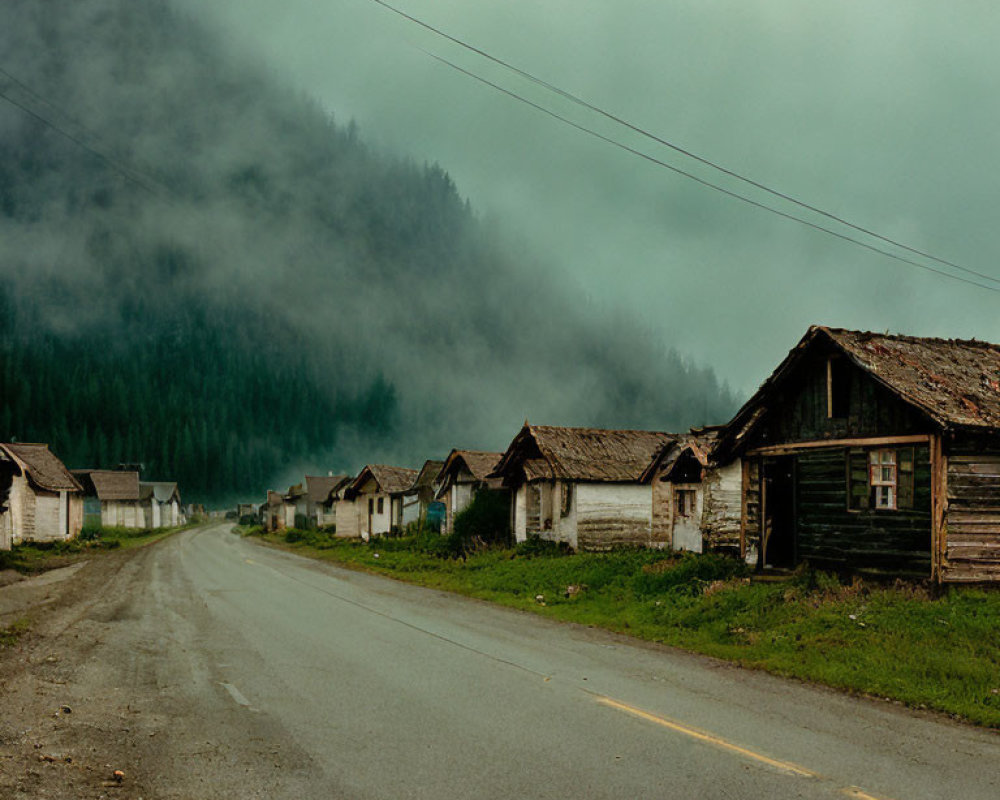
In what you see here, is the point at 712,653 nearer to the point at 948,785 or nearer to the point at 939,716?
the point at 939,716

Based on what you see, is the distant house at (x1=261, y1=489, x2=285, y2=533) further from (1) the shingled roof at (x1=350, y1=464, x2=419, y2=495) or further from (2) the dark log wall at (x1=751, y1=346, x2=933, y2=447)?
(2) the dark log wall at (x1=751, y1=346, x2=933, y2=447)

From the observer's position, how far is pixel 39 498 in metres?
50.6

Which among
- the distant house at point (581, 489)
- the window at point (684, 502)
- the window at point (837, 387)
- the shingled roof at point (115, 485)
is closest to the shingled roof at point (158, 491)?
the shingled roof at point (115, 485)

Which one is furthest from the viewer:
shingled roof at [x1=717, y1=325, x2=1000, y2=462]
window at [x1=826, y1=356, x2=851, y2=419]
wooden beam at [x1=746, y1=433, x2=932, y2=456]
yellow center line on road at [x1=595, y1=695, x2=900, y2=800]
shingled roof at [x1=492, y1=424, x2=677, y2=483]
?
shingled roof at [x1=492, y1=424, x2=677, y2=483]

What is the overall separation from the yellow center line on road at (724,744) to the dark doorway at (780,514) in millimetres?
13071

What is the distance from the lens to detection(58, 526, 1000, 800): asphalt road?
22.3 feet

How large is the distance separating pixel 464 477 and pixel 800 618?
95.4 ft

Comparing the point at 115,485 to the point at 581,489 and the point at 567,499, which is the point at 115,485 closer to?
the point at 567,499

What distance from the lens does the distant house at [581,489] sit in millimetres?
32438

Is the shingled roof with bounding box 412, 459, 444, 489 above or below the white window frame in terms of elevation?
below

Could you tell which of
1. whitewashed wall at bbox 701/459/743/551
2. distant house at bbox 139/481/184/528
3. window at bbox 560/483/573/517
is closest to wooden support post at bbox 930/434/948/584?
whitewashed wall at bbox 701/459/743/551

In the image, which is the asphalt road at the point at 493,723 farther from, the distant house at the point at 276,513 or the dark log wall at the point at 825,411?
the distant house at the point at 276,513

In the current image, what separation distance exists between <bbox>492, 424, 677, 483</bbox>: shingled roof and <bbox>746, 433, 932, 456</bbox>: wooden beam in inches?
457

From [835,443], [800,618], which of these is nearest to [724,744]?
[800,618]
